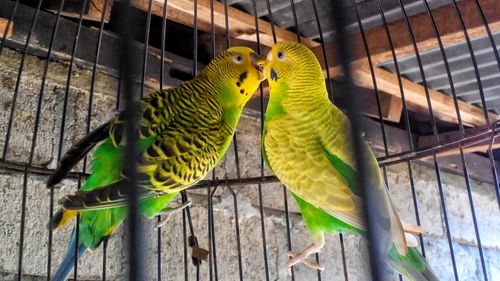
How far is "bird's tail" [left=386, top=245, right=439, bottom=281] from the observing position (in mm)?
884

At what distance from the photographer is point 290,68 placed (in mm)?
1073

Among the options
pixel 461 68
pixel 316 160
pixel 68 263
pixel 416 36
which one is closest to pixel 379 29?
pixel 416 36

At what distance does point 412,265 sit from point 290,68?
43 centimetres

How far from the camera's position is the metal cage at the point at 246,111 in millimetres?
1180

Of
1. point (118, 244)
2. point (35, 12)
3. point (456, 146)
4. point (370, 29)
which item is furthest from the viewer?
point (370, 29)

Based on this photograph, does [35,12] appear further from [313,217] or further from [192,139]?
[313,217]

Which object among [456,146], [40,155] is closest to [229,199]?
[40,155]

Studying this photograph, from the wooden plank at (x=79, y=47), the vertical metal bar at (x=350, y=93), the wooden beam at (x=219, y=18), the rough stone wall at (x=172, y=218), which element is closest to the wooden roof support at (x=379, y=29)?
Answer: the wooden beam at (x=219, y=18)

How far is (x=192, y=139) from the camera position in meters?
1.01

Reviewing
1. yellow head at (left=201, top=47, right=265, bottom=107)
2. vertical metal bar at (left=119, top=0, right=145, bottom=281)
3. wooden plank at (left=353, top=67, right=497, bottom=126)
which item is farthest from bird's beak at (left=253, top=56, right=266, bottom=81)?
vertical metal bar at (left=119, top=0, right=145, bottom=281)

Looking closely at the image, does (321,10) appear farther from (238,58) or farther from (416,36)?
(238,58)

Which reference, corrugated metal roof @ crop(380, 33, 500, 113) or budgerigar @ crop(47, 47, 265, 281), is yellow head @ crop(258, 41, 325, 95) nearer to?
budgerigar @ crop(47, 47, 265, 281)

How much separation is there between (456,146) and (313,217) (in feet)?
0.96

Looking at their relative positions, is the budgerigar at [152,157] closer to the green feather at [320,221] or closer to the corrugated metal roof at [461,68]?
the green feather at [320,221]
